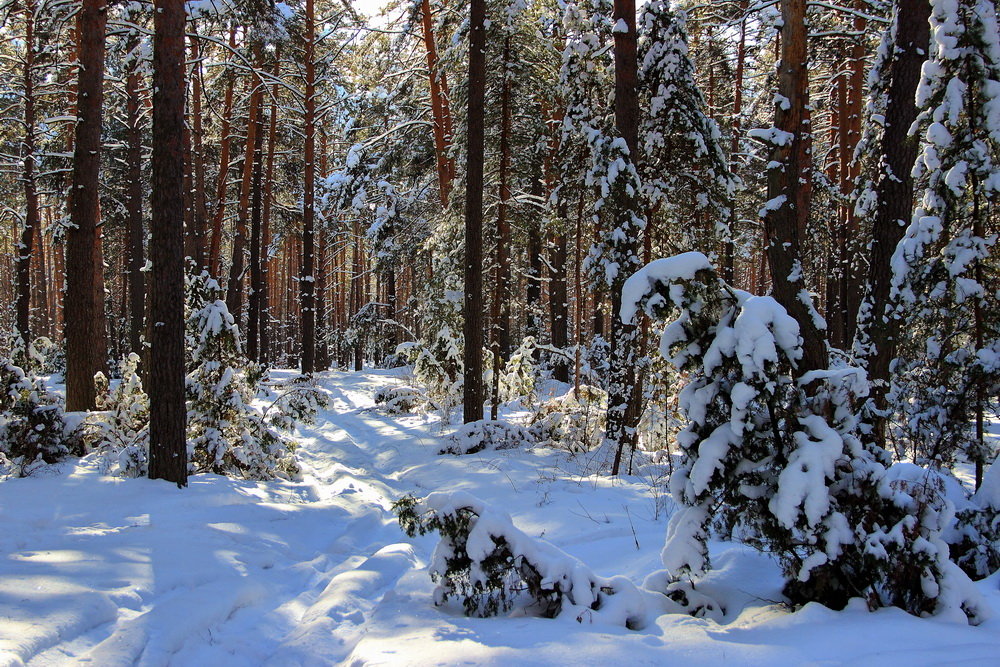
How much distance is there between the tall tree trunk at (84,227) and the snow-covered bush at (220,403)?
202cm

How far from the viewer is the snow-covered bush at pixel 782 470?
10.3ft

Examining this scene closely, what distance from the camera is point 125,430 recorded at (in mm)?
8273

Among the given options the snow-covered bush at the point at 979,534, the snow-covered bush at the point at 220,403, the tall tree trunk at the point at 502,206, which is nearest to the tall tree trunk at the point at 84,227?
the snow-covered bush at the point at 220,403

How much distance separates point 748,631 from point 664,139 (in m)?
8.88

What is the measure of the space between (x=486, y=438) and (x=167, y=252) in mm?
5654

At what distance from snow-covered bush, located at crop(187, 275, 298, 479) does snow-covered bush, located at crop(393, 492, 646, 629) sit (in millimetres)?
5137

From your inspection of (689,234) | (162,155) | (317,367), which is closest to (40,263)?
(317,367)

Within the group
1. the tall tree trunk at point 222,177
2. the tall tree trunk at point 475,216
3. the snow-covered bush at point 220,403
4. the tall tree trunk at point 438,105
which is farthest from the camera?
the tall tree trunk at point 222,177

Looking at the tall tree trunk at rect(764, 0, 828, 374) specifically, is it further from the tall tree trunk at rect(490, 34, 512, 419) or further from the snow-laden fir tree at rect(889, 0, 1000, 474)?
the tall tree trunk at rect(490, 34, 512, 419)

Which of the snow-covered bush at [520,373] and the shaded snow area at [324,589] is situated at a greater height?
the snow-covered bush at [520,373]

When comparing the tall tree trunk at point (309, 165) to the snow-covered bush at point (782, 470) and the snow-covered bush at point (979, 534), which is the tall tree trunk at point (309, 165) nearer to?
the snow-covered bush at point (782, 470)

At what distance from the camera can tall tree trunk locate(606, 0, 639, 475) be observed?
27.7ft

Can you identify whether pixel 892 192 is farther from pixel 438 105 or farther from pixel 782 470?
pixel 438 105

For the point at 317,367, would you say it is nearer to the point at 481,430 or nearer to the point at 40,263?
the point at 40,263
